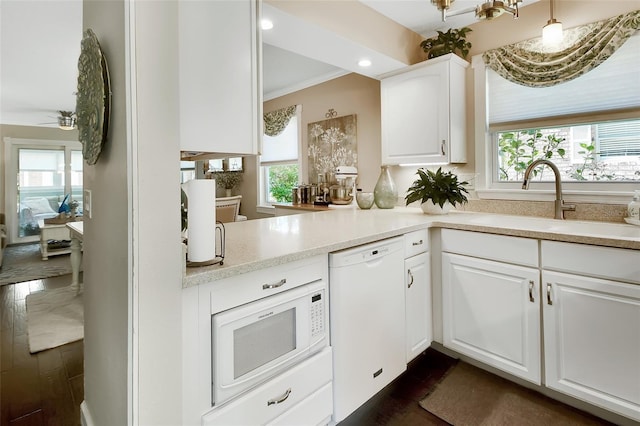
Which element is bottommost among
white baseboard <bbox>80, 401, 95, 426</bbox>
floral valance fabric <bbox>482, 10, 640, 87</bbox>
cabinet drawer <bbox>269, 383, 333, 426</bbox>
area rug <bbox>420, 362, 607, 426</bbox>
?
area rug <bbox>420, 362, 607, 426</bbox>

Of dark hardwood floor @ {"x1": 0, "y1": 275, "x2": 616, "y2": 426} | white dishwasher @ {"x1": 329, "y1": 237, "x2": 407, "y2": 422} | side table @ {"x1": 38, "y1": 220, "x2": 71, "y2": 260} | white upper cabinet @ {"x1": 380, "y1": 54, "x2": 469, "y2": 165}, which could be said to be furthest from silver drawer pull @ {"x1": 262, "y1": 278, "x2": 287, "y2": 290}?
side table @ {"x1": 38, "y1": 220, "x2": 71, "y2": 260}

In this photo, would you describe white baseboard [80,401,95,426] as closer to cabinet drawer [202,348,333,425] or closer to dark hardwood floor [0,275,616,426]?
dark hardwood floor [0,275,616,426]

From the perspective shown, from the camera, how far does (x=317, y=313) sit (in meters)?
1.38

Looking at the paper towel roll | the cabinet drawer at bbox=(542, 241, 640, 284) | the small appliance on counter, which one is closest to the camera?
the paper towel roll

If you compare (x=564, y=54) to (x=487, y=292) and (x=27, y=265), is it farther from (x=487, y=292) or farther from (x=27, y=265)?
(x=27, y=265)

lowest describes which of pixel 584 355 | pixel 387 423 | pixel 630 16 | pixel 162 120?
Answer: pixel 387 423

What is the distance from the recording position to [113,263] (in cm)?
107

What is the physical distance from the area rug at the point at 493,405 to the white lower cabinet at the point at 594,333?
0.43 feet

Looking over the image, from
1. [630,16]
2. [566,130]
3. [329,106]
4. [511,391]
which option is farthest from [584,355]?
[329,106]

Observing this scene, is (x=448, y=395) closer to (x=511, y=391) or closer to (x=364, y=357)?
(x=511, y=391)

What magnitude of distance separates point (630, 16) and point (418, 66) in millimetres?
1287

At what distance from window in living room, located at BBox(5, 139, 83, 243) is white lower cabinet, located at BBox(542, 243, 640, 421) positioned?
5.97 metres

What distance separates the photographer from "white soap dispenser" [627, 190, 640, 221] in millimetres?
1859

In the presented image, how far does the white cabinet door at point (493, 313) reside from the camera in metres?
1.75
